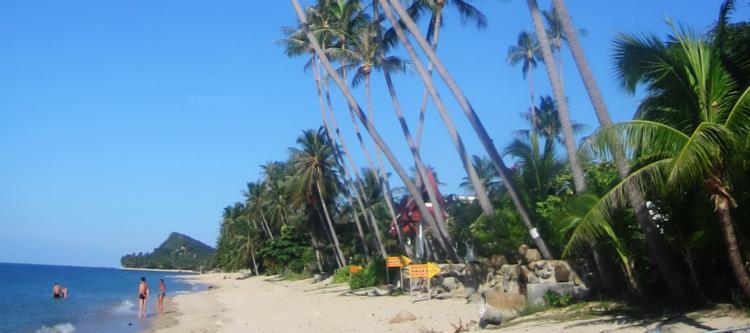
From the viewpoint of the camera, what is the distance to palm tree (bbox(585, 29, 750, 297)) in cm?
915

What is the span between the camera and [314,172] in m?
43.0

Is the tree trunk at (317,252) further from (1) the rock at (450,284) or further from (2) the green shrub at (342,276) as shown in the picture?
(1) the rock at (450,284)

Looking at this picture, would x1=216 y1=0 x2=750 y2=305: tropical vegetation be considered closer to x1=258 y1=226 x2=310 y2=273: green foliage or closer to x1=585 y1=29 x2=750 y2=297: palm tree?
x1=585 y1=29 x2=750 y2=297: palm tree

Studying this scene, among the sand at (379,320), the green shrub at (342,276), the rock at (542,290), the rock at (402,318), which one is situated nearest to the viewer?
the sand at (379,320)

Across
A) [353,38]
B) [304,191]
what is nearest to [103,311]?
[304,191]

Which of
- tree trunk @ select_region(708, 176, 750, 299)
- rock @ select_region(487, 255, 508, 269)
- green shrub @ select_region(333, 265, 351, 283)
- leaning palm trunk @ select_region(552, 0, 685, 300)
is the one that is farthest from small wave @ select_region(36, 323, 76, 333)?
tree trunk @ select_region(708, 176, 750, 299)

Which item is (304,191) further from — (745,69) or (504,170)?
(745,69)

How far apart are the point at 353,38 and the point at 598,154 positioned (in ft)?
67.6

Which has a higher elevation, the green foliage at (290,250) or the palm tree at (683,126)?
the green foliage at (290,250)

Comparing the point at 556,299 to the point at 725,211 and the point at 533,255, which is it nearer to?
the point at 533,255

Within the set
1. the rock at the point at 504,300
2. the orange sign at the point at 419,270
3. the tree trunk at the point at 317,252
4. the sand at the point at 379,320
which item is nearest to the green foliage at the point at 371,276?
the sand at the point at 379,320

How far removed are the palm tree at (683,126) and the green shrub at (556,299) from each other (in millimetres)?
3409

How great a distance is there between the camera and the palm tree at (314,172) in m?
42.8

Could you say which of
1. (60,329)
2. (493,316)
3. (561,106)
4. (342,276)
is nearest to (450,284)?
(493,316)
